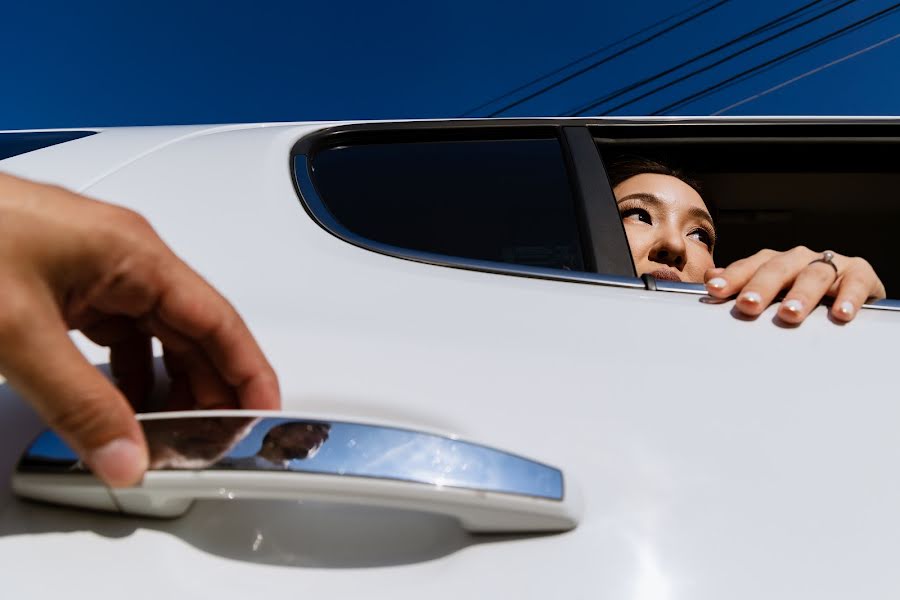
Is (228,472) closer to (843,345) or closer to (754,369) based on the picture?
(754,369)

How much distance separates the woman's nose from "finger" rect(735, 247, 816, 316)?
530mm

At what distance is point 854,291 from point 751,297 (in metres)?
0.18

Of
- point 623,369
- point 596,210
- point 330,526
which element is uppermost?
point 596,210

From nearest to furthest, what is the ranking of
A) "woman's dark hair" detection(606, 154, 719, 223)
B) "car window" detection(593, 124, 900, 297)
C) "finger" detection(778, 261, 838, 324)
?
1. "finger" detection(778, 261, 838, 324)
2. "car window" detection(593, 124, 900, 297)
3. "woman's dark hair" detection(606, 154, 719, 223)

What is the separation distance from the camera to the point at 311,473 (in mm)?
571

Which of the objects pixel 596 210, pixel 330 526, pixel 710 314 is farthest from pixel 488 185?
pixel 330 526

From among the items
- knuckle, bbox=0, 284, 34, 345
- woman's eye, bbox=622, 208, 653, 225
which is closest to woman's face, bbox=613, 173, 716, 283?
woman's eye, bbox=622, 208, 653, 225

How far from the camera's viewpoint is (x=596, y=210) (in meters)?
1.11

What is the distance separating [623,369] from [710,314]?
19cm

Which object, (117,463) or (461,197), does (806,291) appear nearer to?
(461,197)

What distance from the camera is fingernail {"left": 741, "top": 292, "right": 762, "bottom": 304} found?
843mm

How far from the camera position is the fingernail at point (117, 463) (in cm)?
56

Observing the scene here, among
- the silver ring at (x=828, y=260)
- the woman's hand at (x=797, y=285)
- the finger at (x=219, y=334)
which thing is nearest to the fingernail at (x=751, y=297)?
the woman's hand at (x=797, y=285)

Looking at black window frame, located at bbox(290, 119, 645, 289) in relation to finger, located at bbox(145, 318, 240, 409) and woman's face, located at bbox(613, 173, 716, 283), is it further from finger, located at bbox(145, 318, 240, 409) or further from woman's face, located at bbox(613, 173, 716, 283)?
woman's face, located at bbox(613, 173, 716, 283)
